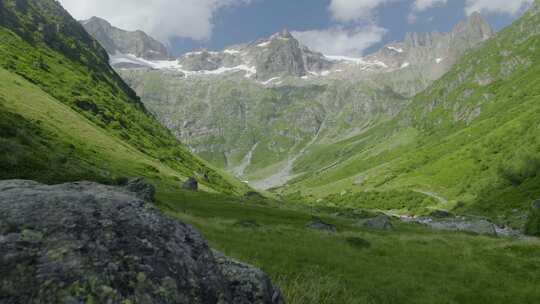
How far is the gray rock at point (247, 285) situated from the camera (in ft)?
29.5

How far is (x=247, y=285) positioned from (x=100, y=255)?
343cm

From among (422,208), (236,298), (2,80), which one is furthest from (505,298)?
(422,208)

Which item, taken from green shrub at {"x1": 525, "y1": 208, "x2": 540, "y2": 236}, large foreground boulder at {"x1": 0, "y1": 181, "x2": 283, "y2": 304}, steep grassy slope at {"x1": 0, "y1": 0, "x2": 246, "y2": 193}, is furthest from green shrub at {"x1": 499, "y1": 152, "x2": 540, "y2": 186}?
large foreground boulder at {"x1": 0, "y1": 181, "x2": 283, "y2": 304}

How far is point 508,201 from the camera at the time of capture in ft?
433

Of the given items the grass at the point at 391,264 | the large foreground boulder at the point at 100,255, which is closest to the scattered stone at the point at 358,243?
the grass at the point at 391,264

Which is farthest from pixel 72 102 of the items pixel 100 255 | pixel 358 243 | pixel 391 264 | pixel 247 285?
pixel 100 255

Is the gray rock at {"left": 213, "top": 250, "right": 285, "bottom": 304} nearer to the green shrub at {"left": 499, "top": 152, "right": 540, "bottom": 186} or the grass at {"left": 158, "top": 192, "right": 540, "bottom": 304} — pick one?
the grass at {"left": 158, "top": 192, "right": 540, "bottom": 304}

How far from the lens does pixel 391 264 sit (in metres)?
28.8

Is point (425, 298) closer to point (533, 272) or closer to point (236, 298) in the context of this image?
point (533, 272)

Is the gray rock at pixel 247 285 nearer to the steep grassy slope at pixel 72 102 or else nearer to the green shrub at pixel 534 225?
the green shrub at pixel 534 225

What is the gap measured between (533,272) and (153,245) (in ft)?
94.7

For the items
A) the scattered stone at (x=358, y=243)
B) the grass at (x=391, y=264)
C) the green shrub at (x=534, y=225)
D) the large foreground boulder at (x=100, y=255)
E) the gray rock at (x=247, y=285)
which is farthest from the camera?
the green shrub at (x=534, y=225)

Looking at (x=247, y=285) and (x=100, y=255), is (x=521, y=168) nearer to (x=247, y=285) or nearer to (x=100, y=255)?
(x=247, y=285)

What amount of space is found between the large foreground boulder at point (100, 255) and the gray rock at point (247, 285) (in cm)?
3
